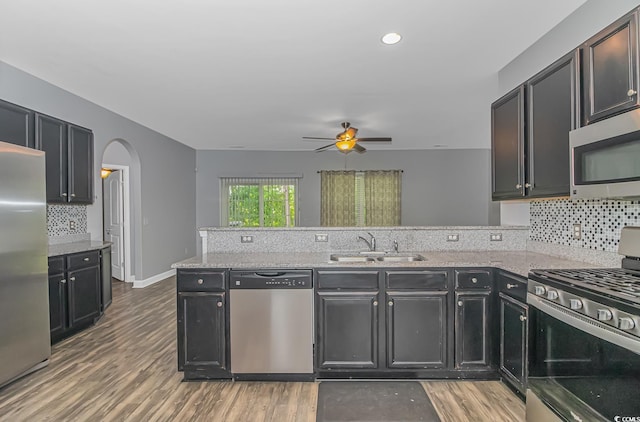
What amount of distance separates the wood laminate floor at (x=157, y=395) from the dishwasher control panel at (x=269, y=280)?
718 mm

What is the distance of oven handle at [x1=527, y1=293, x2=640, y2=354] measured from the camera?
1312 millimetres

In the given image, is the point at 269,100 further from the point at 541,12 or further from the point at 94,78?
the point at 541,12

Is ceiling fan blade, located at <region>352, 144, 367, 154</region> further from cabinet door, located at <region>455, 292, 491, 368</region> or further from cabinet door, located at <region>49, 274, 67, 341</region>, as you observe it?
cabinet door, located at <region>49, 274, 67, 341</region>

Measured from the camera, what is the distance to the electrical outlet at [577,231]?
2513mm

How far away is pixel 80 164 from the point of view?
386 centimetres

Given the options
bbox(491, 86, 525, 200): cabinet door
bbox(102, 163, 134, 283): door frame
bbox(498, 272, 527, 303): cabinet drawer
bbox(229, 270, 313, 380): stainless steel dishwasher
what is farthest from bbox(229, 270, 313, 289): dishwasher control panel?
bbox(102, 163, 134, 283): door frame

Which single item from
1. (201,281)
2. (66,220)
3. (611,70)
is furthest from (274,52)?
(66,220)

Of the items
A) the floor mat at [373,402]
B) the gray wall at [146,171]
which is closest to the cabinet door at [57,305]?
the gray wall at [146,171]

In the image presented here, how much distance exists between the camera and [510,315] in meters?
2.32

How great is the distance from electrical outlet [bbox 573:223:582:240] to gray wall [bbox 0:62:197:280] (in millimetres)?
4941

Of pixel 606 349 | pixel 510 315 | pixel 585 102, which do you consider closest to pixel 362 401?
pixel 510 315

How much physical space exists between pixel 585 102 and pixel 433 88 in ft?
6.82

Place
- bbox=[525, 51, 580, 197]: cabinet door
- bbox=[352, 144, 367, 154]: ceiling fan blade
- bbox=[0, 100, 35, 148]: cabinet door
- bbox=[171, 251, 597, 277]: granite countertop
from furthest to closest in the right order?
bbox=[352, 144, 367, 154]: ceiling fan blade < bbox=[0, 100, 35, 148]: cabinet door < bbox=[171, 251, 597, 277]: granite countertop < bbox=[525, 51, 580, 197]: cabinet door

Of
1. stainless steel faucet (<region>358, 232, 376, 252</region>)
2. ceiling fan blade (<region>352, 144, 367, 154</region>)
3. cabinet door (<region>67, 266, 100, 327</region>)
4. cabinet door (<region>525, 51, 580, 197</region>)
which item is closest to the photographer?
cabinet door (<region>525, 51, 580, 197</region>)
